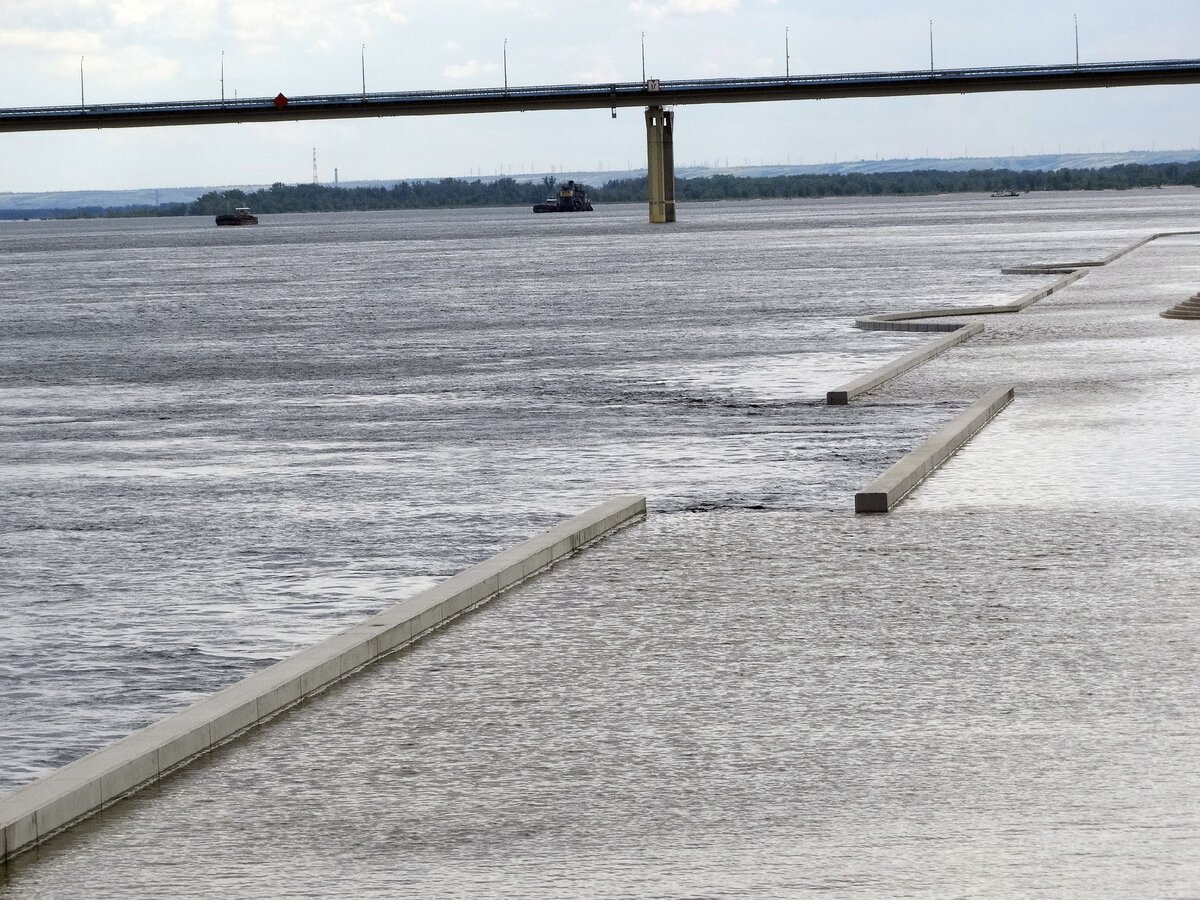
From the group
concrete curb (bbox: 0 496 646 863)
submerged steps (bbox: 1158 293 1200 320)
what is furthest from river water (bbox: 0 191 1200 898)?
submerged steps (bbox: 1158 293 1200 320)

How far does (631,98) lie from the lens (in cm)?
12938

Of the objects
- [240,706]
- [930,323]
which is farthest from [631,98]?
[240,706]

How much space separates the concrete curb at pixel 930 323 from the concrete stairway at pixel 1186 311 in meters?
2.77

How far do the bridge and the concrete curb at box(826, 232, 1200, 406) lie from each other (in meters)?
72.6

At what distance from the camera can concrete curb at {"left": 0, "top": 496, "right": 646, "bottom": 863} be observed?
20.8ft

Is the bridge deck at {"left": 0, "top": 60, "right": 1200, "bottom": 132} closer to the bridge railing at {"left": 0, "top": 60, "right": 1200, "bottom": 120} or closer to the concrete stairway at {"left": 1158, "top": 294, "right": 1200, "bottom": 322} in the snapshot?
the bridge railing at {"left": 0, "top": 60, "right": 1200, "bottom": 120}

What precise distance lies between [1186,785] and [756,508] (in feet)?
22.2

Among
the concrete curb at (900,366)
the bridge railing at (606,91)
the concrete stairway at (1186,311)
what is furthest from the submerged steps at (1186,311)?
the bridge railing at (606,91)

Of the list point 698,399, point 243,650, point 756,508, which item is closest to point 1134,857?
point 243,650

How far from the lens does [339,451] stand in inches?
685

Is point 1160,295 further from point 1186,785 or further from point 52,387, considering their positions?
point 1186,785

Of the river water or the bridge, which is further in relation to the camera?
the bridge

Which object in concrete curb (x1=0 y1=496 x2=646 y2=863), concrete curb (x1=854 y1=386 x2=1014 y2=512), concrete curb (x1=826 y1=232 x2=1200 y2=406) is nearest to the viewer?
concrete curb (x1=0 y1=496 x2=646 y2=863)

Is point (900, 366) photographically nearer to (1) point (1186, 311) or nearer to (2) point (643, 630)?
(1) point (1186, 311)
